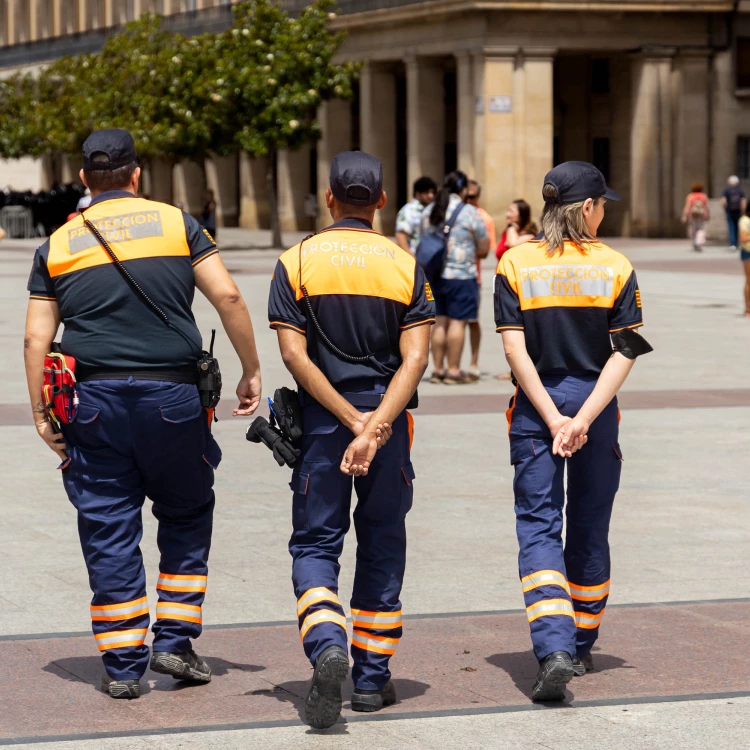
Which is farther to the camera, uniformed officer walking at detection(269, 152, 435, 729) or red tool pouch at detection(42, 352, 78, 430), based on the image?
red tool pouch at detection(42, 352, 78, 430)

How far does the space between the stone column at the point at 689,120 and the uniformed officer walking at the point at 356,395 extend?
42619mm

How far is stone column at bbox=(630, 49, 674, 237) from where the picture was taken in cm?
4656

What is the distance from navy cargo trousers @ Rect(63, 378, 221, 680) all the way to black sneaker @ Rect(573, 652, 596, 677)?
127cm

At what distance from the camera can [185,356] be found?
543cm

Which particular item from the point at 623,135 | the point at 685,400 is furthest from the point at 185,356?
the point at 623,135

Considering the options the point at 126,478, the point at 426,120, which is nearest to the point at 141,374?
the point at 126,478

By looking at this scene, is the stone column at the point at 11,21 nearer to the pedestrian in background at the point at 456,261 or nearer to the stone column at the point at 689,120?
the stone column at the point at 689,120

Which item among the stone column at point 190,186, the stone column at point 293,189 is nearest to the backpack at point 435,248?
the stone column at point 293,189

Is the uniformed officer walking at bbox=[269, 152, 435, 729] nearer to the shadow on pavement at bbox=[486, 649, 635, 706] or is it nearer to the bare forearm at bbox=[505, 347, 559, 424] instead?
the bare forearm at bbox=[505, 347, 559, 424]

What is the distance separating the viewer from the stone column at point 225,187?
62188mm

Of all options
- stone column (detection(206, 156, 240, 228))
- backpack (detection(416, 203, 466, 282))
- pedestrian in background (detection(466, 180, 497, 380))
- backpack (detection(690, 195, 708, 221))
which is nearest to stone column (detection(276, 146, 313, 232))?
stone column (detection(206, 156, 240, 228))

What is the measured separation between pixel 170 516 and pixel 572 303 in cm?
147

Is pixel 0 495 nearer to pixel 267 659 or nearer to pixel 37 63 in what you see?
pixel 267 659

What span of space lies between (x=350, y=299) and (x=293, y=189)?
5142 centimetres
